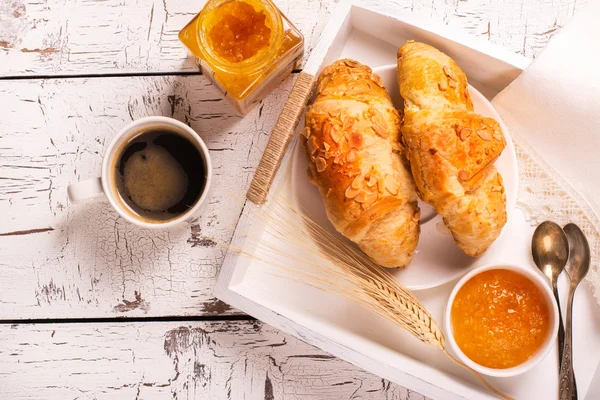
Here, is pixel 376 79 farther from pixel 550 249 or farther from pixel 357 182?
pixel 550 249

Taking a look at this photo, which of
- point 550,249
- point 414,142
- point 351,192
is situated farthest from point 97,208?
point 550,249

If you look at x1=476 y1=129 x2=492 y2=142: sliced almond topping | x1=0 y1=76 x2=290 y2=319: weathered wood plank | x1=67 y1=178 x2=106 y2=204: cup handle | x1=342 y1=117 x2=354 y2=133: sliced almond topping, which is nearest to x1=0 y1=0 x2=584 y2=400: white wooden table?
x1=0 y1=76 x2=290 y2=319: weathered wood plank

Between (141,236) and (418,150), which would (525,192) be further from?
(141,236)

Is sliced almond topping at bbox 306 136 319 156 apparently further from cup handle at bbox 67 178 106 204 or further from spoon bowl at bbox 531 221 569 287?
spoon bowl at bbox 531 221 569 287

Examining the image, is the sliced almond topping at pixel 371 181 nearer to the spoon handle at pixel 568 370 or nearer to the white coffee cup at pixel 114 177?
the white coffee cup at pixel 114 177

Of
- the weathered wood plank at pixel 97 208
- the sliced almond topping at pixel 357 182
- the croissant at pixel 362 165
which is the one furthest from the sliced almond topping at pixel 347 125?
the weathered wood plank at pixel 97 208
